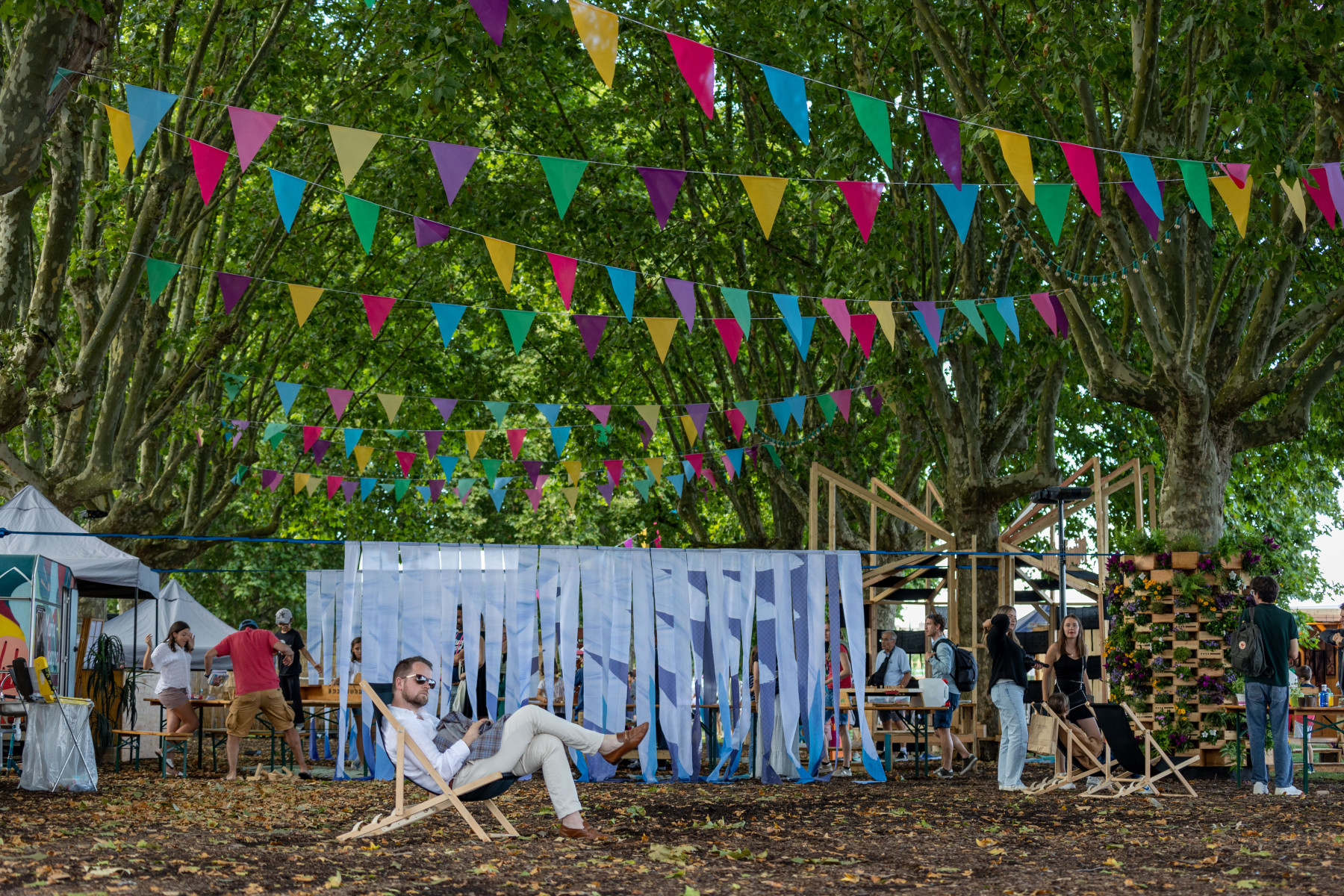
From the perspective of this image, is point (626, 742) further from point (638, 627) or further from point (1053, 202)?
point (1053, 202)

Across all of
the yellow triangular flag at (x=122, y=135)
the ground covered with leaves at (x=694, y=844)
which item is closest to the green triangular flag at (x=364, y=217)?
the yellow triangular flag at (x=122, y=135)

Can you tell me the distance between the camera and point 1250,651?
843cm

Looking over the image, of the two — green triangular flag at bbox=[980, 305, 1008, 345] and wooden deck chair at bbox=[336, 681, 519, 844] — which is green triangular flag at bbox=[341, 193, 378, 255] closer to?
wooden deck chair at bbox=[336, 681, 519, 844]

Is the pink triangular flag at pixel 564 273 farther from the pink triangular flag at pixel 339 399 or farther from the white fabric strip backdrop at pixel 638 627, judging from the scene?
the pink triangular flag at pixel 339 399

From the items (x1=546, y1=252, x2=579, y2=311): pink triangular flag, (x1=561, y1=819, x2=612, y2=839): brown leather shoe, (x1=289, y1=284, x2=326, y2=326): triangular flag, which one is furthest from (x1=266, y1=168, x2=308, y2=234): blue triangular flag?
(x1=561, y1=819, x2=612, y2=839): brown leather shoe

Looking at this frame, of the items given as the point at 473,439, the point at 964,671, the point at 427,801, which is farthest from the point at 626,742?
the point at 473,439

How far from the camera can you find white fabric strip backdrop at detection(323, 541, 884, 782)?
9195 millimetres

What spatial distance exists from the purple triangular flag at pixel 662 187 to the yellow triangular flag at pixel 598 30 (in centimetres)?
146

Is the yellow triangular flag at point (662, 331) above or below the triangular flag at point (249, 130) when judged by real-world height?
below

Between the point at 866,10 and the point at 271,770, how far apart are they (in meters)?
7.77

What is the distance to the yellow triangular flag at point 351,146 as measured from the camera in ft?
22.2

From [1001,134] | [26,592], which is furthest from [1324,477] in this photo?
[26,592]

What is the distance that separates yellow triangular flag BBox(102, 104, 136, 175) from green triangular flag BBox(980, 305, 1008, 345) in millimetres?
6366

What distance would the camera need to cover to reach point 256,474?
20.5 metres
